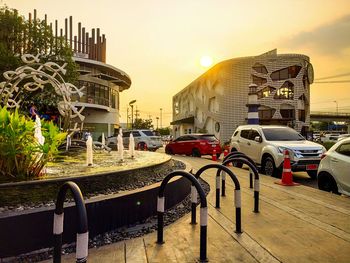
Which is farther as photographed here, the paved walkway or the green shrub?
the green shrub

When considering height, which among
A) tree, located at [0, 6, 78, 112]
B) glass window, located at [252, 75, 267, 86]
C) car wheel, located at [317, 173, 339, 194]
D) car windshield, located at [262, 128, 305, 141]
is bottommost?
car wheel, located at [317, 173, 339, 194]

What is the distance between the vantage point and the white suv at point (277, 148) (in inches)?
447

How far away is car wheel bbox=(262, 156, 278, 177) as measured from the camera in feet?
39.0

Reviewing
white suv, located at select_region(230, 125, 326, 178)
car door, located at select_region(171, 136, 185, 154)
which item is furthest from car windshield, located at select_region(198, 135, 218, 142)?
white suv, located at select_region(230, 125, 326, 178)

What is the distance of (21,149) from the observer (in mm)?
5406

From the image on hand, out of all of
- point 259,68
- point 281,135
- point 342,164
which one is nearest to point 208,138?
point 281,135

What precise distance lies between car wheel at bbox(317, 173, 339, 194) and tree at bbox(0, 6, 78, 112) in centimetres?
1815

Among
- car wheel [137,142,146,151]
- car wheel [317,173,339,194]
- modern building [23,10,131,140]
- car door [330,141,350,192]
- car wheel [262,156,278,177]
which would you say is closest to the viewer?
car door [330,141,350,192]

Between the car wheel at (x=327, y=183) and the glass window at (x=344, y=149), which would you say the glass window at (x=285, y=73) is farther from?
the glass window at (x=344, y=149)

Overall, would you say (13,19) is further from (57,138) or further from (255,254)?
(255,254)

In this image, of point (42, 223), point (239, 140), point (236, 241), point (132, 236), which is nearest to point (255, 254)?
point (236, 241)

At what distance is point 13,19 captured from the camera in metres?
22.5

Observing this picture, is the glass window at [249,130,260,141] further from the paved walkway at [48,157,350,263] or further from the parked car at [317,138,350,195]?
the paved walkway at [48,157,350,263]

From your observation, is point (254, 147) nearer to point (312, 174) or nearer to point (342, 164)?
point (312, 174)
